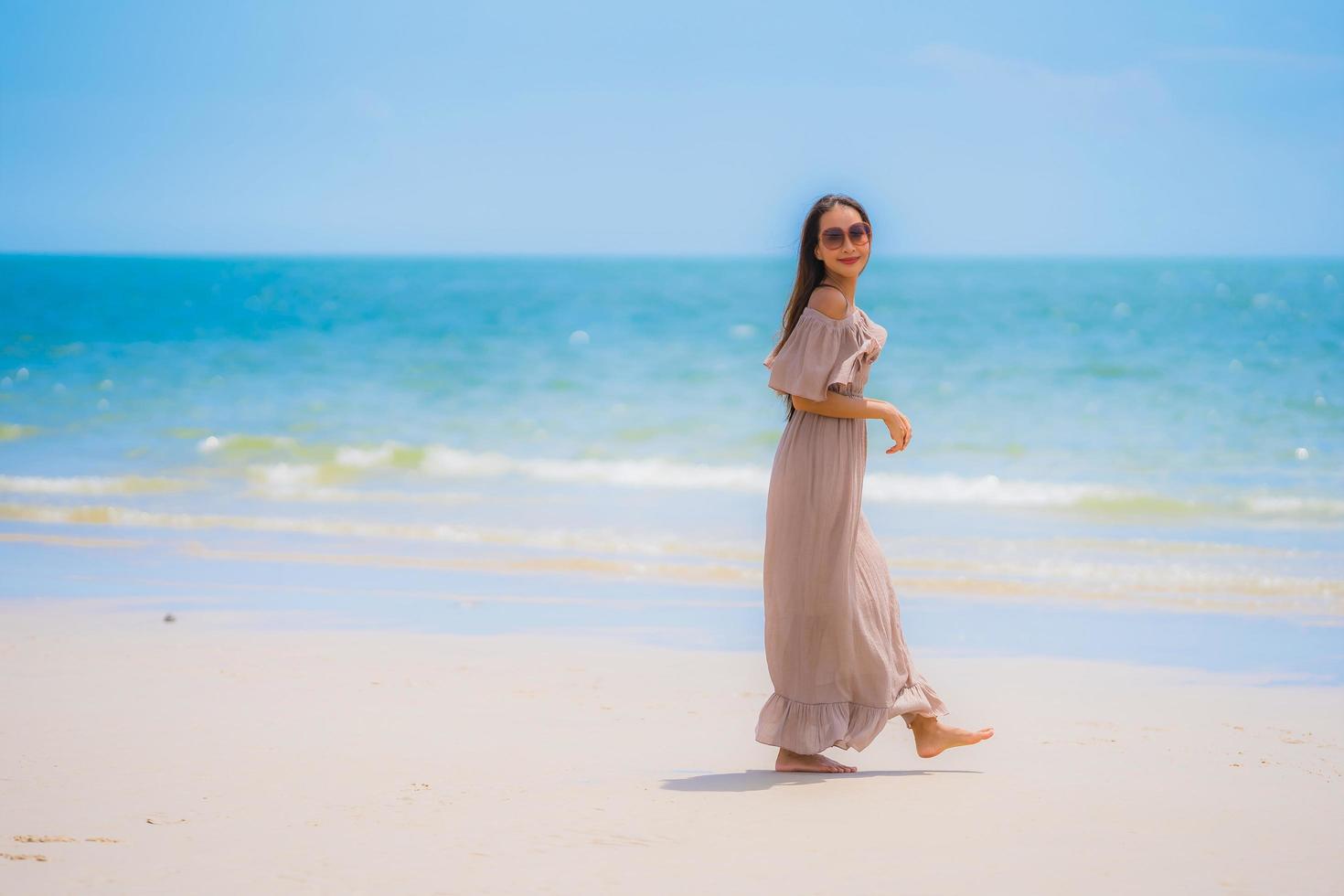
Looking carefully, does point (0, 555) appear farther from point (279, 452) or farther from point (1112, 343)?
point (1112, 343)

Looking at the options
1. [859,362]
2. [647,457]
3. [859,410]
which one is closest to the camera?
[859,410]

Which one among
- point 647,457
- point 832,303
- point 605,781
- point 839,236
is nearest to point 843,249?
point 839,236

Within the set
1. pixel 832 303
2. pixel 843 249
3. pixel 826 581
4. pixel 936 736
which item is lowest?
pixel 936 736

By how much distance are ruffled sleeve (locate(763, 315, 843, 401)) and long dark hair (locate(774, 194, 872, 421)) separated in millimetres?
65

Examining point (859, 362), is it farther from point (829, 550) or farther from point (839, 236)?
point (829, 550)

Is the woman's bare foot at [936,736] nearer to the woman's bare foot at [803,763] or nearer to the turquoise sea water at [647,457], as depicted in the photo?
the woman's bare foot at [803,763]

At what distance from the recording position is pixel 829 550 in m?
4.03

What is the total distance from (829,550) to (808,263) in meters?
0.92

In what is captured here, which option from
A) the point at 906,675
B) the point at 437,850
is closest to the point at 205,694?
the point at 437,850

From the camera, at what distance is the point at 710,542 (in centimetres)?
969

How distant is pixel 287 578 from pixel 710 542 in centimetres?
309

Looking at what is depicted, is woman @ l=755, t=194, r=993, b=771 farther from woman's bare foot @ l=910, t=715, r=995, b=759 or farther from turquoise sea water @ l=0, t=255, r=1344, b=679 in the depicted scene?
turquoise sea water @ l=0, t=255, r=1344, b=679

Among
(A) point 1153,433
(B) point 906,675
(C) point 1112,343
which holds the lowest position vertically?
(B) point 906,675

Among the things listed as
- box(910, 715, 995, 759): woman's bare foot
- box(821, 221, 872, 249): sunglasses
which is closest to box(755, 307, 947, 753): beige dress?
box(910, 715, 995, 759): woman's bare foot
